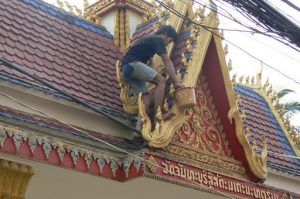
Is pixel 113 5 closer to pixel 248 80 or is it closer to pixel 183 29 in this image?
pixel 183 29

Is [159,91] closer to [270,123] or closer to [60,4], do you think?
[60,4]

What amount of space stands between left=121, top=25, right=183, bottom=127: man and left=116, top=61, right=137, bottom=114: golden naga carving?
83 mm

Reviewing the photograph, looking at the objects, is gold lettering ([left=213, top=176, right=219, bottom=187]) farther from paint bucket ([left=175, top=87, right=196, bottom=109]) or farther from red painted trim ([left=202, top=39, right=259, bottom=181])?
paint bucket ([left=175, top=87, right=196, bottom=109])

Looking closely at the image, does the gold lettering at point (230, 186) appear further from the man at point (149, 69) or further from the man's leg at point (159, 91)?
the man's leg at point (159, 91)

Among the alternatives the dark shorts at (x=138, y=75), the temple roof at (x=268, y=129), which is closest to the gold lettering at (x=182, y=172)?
the dark shorts at (x=138, y=75)

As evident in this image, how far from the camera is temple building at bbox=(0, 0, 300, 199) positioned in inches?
262

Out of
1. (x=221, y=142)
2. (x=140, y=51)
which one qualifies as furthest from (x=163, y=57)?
(x=221, y=142)

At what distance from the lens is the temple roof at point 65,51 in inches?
294

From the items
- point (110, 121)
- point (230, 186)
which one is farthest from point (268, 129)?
point (110, 121)

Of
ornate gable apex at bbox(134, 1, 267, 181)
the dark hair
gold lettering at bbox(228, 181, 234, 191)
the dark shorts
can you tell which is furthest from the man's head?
gold lettering at bbox(228, 181, 234, 191)

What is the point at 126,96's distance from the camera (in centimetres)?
789

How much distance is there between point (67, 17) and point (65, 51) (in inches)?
40.5

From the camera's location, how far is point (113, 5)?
33.0ft

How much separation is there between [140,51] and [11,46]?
1613mm
